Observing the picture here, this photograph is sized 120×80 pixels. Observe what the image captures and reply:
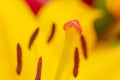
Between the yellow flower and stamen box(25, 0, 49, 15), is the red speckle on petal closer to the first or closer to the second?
stamen box(25, 0, 49, 15)

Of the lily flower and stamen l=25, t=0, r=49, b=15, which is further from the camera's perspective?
stamen l=25, t=0, r=49, b=15

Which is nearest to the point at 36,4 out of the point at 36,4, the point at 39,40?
the point at 36,4

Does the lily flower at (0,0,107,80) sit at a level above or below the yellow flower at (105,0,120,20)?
above

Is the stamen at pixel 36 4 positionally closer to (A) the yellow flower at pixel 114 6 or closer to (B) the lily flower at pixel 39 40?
(B) the lily flower at pixel 39 40

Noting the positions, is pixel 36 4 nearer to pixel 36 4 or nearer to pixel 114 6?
pixel 36 4

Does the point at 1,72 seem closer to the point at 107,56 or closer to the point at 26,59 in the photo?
the point at 26,59

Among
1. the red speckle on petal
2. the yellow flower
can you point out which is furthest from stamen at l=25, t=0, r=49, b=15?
the yellow flower

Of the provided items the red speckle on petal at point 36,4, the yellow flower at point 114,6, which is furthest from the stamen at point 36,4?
the yellow flower at point 114,6

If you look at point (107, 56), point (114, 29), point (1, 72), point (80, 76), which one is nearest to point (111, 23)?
point (114, 29)
